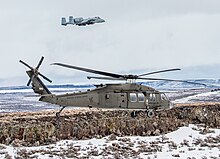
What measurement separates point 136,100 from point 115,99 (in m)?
1.19

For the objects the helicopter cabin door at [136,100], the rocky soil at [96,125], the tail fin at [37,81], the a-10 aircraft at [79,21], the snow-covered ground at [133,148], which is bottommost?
the snow-covered ground at [133,148]

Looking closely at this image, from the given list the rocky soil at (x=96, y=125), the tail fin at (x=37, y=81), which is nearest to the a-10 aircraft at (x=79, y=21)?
the rocky soil at (x=96, y=125)

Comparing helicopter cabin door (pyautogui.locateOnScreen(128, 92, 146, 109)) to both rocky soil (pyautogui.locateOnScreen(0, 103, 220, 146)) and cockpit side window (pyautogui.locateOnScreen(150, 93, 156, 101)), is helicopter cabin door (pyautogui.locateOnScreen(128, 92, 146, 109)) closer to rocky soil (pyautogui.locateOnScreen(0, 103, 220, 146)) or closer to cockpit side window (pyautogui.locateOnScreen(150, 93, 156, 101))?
cockpit side window (pyautogui.locateOnScreen(150, 93, 156, 101))

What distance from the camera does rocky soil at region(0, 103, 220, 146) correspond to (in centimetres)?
2677

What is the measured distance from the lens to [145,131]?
30.5 meters

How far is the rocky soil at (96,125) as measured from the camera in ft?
87.8

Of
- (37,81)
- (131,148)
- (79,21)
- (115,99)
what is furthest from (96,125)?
(79,21)

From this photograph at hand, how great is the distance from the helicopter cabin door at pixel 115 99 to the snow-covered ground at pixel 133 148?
2733mm

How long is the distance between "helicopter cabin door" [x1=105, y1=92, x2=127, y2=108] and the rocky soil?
517 centimetres

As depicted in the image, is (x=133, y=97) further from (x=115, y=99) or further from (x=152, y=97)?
(x=152, y=97)

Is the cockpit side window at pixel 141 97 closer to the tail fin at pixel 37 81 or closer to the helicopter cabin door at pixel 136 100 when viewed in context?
the helicopter cabin door at pixel 136 100

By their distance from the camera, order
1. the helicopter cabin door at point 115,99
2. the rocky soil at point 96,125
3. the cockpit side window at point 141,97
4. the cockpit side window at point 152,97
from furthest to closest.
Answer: the rocky soil at point 96,125, the cockpit side window at point 152,97, the cockpit side window at point 141,97, the helicopter cabin door at point 115,99

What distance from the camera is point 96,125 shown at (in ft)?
96.9

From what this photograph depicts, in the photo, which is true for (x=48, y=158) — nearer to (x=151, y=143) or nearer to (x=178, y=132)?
(x=151, y=143)
